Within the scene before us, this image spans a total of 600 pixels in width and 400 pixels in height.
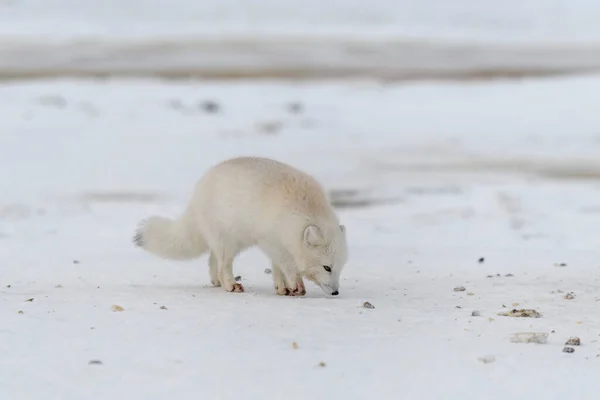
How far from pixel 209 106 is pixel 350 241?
9.73 m

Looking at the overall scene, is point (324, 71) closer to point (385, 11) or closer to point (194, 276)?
point (385, 11)

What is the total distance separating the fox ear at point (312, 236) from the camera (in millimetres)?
6840

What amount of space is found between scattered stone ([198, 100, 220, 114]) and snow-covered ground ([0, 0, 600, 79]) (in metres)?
4.82

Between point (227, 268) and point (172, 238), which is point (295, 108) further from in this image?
point (227, 268)

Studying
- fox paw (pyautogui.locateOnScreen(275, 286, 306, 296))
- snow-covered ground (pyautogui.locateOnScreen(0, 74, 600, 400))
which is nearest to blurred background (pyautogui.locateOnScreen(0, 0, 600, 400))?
snow-covered ground (pyautogui.locateOnScreen(0, 74, 600, 400))

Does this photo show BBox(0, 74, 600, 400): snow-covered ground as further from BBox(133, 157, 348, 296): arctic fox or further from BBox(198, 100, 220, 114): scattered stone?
BBox(133, 157, 348, 296): arctic fox

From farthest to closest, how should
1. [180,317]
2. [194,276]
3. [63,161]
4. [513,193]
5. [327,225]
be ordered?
[63,161], [513,193], [194,276], [327,225], [180,317]

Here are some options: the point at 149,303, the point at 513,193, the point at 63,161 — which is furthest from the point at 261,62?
the point at 149,303

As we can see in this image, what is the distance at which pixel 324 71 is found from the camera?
26656 mm

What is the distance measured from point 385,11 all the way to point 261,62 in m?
10.1

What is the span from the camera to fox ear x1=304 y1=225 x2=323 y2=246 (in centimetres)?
684

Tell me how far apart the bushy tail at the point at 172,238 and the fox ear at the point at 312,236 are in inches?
42.0

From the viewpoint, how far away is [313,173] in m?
15.5

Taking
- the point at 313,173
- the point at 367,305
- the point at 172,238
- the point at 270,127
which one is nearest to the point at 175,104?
the point at 270,127
